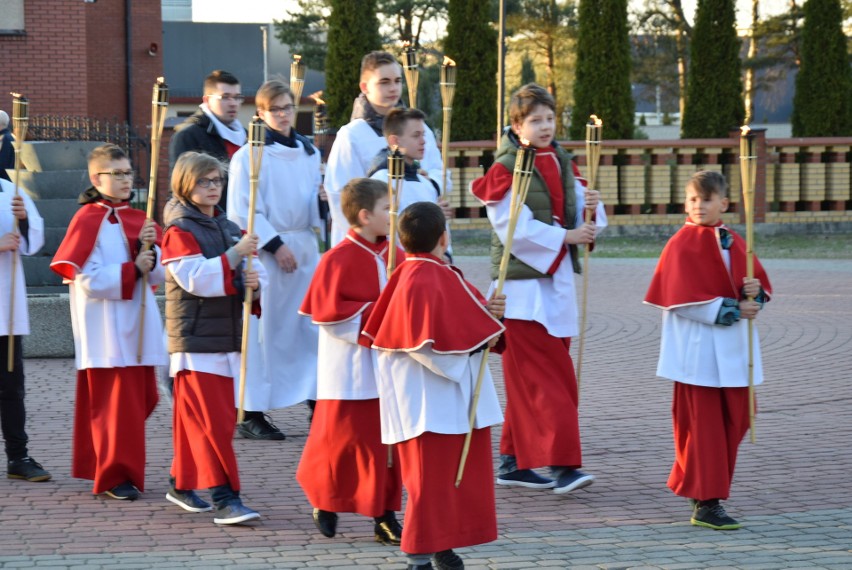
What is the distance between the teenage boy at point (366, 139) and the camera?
7.74 metres

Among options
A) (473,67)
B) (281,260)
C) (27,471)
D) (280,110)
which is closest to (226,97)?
(280,110)

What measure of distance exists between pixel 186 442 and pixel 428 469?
1518 millimetres

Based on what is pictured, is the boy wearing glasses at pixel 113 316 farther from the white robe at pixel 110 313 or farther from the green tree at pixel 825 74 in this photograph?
the green tree at pixel 825 74

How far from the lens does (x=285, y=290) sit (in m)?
8.48

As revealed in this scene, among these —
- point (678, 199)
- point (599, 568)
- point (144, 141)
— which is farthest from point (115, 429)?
point (678, 199)

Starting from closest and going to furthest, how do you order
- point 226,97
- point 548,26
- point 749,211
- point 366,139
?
point 749,211, point 366,139, point 226,97, point 548,26

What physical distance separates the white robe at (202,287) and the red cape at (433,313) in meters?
1.12

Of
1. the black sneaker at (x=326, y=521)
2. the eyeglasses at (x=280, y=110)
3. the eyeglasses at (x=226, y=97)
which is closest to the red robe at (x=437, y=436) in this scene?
the black sneaker at (x=326, y=521)

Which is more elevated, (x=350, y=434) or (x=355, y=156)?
(x=355, y=156)

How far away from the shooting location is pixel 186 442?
6324 millimetres

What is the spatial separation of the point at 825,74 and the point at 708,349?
21.1 metres

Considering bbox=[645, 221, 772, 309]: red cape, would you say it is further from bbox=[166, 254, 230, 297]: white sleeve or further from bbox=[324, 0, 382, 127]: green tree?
bbox=[324, 0, 382, 127]: green tree

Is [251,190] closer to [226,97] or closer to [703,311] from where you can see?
[226,97]

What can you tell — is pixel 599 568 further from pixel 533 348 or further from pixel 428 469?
pixel 533 348
